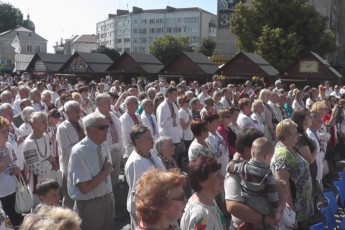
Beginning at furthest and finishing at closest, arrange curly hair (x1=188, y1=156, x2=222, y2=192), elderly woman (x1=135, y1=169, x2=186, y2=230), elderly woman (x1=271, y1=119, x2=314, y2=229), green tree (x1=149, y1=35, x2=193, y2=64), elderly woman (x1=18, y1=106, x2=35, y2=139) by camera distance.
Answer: green tree (x1=149, y1=35, x2=193, y2=64) < elderly woman (x1=18, y1=106, x2=35, y2=139) < elderly woman (x1=271, y1=119, x2=314, y2=229) < curly hair (x1=188, y1=156, x2=222, y2=192) < elderly woman (x1=135, y1=169, x2=186, y2=230)

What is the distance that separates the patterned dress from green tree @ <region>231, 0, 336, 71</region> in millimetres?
33269

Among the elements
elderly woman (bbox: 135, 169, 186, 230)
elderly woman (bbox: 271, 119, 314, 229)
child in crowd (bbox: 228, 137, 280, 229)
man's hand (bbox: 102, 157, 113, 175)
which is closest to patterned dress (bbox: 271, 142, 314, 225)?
elderly woman (bbox: 271, 119, 314, 229)

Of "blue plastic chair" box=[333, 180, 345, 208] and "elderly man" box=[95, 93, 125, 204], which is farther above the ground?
"elderly man" box=[95, 93, 125, 204]

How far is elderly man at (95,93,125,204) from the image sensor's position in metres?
6.90

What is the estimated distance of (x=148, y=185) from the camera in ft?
9.42

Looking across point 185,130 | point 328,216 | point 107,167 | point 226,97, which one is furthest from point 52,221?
point 226,97

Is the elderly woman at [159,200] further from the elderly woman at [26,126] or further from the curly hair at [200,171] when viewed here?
the elderly woman at [26,126]

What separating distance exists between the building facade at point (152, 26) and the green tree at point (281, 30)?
190 feet

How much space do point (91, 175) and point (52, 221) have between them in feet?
7.38

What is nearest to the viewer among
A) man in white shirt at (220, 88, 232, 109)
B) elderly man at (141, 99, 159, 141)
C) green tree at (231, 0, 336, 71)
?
elderly man at (141, 99, 159, 141)

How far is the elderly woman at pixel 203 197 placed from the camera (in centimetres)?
346

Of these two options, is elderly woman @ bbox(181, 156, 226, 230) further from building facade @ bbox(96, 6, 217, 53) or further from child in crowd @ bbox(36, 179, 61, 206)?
building facade @ bbox(96, 6, 217, 53)

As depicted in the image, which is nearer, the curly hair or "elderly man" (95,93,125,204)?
the curly hair

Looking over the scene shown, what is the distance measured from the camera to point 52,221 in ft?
7.32
